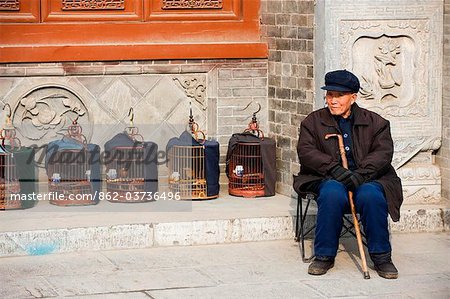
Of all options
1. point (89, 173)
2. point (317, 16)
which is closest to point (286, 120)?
point (317, 16)

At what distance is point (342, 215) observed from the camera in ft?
29.1

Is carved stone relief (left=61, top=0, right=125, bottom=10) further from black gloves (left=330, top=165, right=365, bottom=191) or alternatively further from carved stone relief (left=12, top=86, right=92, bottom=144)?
black gloves (left=330, top=165, right=365, bottom=191)

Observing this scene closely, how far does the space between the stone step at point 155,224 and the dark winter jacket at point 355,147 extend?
91 cm

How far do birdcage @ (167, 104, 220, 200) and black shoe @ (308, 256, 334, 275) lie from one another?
2212 mm

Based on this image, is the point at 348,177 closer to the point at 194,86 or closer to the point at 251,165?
the point at 251,165

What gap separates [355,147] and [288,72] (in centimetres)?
209

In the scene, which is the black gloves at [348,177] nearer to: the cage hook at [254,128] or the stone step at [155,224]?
the stone step at [155,224]

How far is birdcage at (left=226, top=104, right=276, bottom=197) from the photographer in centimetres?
1112

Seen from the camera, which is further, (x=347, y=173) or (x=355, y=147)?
(x=355, y=147)

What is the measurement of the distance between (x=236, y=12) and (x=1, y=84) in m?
2.42

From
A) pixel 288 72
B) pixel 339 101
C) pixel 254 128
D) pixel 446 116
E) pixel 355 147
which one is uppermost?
pixel 288 72

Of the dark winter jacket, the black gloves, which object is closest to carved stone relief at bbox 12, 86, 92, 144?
the dark winter jacket

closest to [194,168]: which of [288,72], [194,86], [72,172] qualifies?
[194,86]

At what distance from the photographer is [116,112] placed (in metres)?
11.2
